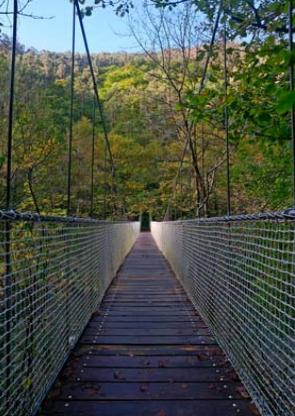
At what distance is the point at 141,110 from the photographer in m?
6.89

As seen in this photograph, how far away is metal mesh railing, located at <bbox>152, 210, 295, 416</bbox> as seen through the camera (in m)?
1.30

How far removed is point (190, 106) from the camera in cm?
289

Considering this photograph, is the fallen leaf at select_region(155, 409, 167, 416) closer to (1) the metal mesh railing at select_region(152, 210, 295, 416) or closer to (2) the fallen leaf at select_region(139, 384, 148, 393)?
(2) the fallen leaf at select_region(139, 384, 148, 393)

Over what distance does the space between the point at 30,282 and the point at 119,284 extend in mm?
3371

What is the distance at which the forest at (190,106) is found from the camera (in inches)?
107

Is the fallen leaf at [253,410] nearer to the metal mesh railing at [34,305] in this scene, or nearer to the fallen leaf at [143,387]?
the fallen leaf at [143,387]

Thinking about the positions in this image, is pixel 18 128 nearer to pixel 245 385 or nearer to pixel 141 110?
pixel 141 110

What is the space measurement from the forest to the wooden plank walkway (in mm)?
1080

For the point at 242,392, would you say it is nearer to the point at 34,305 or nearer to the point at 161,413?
the point at 161,413

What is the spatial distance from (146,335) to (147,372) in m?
0.64

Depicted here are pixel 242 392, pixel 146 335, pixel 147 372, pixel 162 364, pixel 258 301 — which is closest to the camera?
pixel 258 301

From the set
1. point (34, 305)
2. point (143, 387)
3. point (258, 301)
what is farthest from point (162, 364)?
point (34, 305)

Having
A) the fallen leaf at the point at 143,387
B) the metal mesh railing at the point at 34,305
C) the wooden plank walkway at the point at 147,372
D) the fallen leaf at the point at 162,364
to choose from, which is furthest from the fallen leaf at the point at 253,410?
the metal mesh railing at the point at 34,305

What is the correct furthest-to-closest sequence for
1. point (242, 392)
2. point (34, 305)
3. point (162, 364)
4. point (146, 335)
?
point (146, 335) < point (162, 364) < point (242, 392) < point (34, 305)
